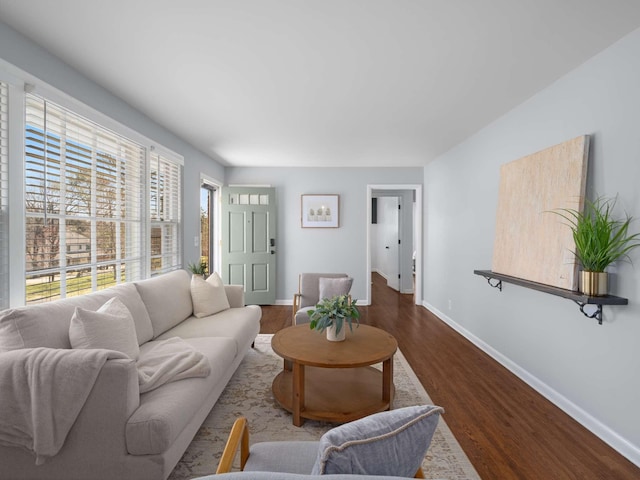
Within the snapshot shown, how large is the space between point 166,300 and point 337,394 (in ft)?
5.28

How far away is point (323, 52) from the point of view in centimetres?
204

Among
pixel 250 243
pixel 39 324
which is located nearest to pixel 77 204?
pixel 39 324

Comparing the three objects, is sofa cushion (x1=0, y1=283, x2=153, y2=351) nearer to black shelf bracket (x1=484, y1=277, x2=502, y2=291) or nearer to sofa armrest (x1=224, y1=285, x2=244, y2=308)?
sofa armrest (x1=224, y1=285, x2=244, y2=308)

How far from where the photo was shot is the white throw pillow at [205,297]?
9.61 feet

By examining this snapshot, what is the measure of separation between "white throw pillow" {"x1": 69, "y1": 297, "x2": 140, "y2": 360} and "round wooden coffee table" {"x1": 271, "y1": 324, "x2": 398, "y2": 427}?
0.91m

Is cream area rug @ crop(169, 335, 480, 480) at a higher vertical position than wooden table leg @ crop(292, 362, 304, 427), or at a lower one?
lower

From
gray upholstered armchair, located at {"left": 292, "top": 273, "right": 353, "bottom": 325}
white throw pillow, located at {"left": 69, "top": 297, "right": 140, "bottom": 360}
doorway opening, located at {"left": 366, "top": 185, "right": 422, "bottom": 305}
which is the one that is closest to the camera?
white throw pillow, located at {"left": 69, "top": 297, "right": 140, "bottom": 360}

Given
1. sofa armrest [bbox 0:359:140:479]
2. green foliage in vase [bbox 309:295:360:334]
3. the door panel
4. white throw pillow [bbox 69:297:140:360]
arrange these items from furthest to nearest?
the door panel
green foliage in vase [bbox 309:295:360:334]
white throw pillow [bbox 69:297:140:360]
sofa armrest [bbox 0:359:140:479]

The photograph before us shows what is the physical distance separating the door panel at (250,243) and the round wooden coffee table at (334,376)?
109 inches

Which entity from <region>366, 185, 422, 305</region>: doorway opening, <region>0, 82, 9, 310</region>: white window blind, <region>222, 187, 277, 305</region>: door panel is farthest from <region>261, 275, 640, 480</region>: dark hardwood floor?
<region>0, 82, 9, 310</region>: white window blind

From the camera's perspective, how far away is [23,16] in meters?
1.71

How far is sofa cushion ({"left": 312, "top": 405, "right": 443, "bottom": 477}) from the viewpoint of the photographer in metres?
0.68

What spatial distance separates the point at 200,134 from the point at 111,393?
3090mm

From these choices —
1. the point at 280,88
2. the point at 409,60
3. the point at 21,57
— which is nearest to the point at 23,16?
the point at 21,57
